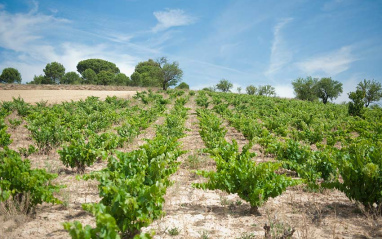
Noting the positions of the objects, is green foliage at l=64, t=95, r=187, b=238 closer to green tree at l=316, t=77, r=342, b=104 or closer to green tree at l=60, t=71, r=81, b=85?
green tree at l=316, t=77, r=342, b=104

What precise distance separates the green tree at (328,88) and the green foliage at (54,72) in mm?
83403

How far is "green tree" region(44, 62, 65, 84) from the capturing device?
83375mm

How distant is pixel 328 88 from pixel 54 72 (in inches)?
3425

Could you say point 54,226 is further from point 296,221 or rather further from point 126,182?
point 296,221

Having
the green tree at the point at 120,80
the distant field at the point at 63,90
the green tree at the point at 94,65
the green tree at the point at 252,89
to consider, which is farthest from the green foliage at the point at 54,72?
the green tree at the point at 252,89

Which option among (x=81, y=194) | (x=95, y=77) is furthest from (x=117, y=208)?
(x=95, y=77)

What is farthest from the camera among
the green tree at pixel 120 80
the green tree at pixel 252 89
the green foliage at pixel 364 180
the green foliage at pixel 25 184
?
the green tree at pixel 252 89

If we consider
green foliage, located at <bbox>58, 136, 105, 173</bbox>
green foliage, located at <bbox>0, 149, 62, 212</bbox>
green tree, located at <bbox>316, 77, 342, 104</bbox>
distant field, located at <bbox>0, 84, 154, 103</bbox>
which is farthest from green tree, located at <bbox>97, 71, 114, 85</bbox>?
green foliage, located at <bbox>0, 149, 62, 212</bbox>

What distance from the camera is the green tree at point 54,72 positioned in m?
83.4

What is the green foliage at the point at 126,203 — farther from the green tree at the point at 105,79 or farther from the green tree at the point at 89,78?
the green tree at the point at 89,78

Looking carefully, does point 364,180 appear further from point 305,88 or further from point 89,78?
point 89,78

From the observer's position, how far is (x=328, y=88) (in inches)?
2569

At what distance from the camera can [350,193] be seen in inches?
186

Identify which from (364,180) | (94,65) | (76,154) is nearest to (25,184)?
(76,154)
